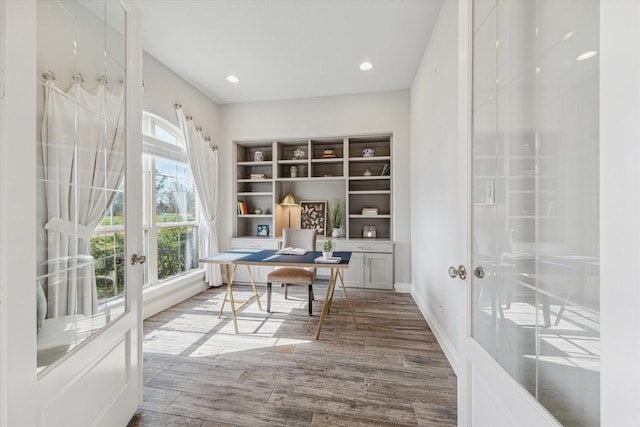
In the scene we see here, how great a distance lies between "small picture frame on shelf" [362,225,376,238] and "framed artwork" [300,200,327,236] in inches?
24.9

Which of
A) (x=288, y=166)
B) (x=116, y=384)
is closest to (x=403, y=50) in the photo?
(x=288, y=166)

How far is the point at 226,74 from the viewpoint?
3.39m

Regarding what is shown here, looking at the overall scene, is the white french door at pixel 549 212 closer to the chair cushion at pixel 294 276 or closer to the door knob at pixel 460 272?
the door knob at pixel 460 272

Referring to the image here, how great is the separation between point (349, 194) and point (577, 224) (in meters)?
3.50

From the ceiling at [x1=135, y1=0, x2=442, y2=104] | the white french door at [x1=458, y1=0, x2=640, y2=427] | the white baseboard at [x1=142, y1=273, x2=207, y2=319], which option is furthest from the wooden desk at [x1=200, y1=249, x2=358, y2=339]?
the ceiling at [x1=135, y1=0, x2=442, y2=104]

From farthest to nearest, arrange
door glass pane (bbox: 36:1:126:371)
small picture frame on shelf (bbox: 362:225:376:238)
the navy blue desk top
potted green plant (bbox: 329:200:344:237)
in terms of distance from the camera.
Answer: small picture frame on shelf (bbox: 362:225:376:238) < potted green plant (bbox: 329:200:344:237) < the navy blue desk top < door glass pane (bbox: 36:1:126:371)

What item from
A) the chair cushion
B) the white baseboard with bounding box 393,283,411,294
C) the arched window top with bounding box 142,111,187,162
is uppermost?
the arched window top with bounding box 142,111,187,162

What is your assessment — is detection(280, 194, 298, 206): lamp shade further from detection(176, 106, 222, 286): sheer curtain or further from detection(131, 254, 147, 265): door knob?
detection(131, 254, 147, 265): door knob

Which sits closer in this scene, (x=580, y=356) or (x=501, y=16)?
(x=580, y=356)

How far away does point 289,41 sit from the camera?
8.96 ft

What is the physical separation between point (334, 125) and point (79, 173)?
10.9 ft

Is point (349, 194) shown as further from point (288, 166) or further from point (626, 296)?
point (626, 296)

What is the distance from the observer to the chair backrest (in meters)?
3.40

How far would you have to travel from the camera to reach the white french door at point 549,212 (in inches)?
18.2
